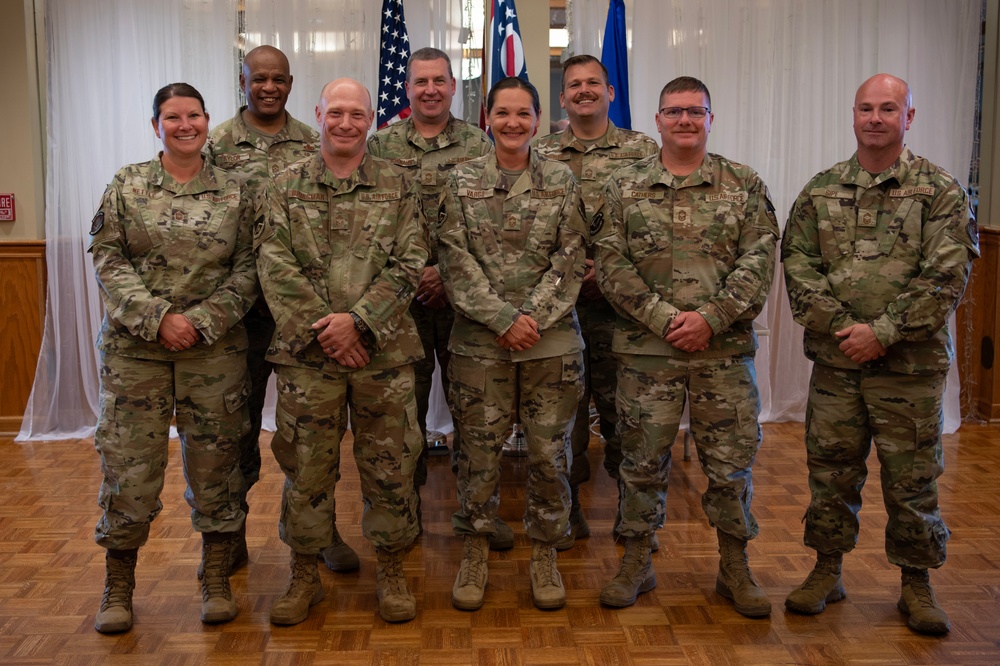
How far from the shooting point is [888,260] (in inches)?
121

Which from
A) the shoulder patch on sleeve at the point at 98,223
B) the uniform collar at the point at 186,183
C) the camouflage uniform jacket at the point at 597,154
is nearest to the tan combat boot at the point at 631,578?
the camouflage uniform jacket at the point at 597,154

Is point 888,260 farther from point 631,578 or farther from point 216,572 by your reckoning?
point 216,572

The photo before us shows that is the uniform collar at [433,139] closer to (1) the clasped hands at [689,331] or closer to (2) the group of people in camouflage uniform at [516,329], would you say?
(2) the group of people in camouflage uniform at [516,329]

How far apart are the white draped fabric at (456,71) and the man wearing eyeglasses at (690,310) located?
2.28 meters

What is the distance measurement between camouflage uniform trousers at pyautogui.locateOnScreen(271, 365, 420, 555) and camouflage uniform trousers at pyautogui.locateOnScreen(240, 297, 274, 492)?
1.67 feet

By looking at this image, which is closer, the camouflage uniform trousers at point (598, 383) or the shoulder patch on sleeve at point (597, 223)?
the shoulder patch on sleeve at point (597, 223)

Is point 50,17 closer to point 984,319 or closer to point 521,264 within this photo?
point 521,264

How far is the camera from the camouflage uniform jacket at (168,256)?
3.08m

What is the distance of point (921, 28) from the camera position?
556 cm

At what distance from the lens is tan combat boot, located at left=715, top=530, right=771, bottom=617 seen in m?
3.19

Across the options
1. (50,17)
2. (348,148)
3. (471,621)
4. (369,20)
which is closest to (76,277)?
(50,17)

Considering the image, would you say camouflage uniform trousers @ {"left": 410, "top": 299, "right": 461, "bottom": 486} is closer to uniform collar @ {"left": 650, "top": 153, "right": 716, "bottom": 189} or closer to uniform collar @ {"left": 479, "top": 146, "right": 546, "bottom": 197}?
uniform collar @ {"left": 479, "top": 146, "right": 546, "bottom": 197}

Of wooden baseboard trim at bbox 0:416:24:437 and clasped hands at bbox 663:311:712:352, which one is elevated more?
clasped hands at bbox 663:311:712:352

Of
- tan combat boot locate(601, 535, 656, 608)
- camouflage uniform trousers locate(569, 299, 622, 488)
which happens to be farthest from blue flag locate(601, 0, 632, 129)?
tan combat boot locate(601, 535, 656, 608)
